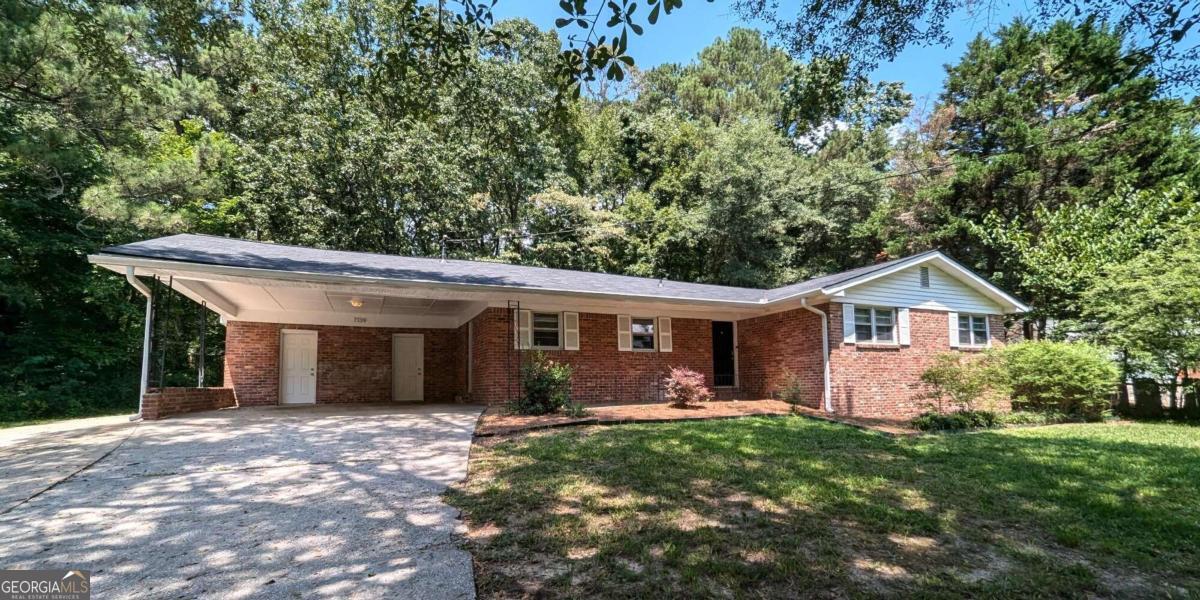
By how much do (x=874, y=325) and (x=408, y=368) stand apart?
11.8 meters

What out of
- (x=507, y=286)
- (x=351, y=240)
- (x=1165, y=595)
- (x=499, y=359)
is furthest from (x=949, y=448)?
(x=351, y=240)

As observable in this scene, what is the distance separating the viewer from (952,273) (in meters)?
13.9

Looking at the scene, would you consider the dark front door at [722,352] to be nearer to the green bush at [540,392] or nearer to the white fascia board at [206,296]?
the green bush at [540,392]

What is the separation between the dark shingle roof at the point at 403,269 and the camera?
826 cm

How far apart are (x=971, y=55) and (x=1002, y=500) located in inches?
828

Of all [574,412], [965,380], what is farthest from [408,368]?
[965,380]

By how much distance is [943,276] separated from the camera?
13797 millimetres

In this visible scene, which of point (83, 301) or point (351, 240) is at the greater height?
point (351, 240)

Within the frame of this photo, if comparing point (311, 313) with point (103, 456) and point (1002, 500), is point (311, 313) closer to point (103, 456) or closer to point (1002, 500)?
point (103, 456)

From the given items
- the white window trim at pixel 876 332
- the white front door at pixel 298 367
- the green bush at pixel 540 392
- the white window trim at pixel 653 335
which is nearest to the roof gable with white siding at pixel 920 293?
the white window trim at pixel 876 332

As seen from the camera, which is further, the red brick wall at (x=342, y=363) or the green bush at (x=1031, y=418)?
the red brick wall at (x=342, y=363)

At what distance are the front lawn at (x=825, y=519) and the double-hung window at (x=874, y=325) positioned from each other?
18.5 feet

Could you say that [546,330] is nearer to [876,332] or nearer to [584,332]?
[584,332]

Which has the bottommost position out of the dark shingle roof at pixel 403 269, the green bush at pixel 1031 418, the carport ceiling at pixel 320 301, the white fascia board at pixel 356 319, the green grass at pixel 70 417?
the green bush at pixel 1031 418
